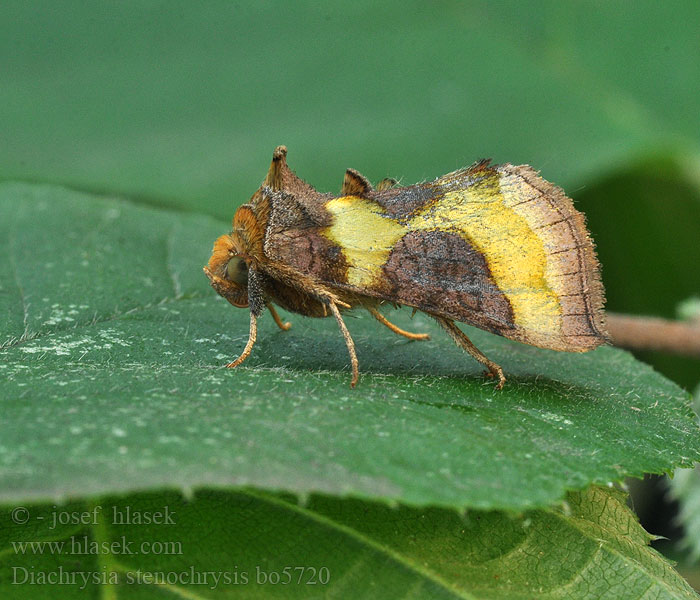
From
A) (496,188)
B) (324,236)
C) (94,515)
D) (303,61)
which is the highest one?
(303,61)

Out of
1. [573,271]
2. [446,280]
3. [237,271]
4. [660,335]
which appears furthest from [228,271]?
[660,335]

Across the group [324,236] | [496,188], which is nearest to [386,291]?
[324,236]

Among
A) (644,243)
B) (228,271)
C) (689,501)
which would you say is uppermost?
(228,271)

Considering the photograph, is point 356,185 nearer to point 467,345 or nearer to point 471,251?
point 471,251

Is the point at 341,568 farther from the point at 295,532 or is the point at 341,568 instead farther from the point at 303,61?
the point at 303,61

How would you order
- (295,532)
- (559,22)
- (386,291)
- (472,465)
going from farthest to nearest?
(559,22) < (386,291) < (295,532) < (472,465)

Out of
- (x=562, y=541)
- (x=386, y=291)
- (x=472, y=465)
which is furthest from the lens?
(x=386, y=291)

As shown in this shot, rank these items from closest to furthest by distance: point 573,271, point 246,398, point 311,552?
point 311,552 < point 246,398 < point 573,271

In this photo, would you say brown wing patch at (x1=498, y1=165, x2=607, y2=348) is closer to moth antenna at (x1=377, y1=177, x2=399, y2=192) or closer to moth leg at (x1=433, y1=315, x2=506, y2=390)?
moth leg at (x1=433, y1=315, x2=506, y2=390)
